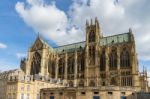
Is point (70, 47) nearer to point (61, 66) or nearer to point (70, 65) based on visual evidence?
point (61, 66)

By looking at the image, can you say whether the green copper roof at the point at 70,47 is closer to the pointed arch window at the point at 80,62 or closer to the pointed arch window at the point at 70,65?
the pointed arch window at the point at 70,65

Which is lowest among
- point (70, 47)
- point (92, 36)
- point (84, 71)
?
point (84, 71)

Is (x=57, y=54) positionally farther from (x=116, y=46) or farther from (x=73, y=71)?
(x=116, y=46)

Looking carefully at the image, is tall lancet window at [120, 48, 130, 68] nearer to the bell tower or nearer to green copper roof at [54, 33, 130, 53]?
green copper roof at [54, 33, 130, 53]

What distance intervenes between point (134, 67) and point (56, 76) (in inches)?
1395

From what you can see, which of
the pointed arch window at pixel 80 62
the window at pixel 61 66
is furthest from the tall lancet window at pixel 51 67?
the pointed arch window at pixel 80 62

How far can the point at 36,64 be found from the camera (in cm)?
11238

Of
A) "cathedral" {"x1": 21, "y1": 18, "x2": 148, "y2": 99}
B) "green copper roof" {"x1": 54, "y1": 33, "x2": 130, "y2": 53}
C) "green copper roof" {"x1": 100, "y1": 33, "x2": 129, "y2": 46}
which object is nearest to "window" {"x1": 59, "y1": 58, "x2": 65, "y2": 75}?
"cathedral" {"x1": 21, "y1": 18, "x2": 148, "y2": 99}

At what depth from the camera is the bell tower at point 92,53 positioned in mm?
96000

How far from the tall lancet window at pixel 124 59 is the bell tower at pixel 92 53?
978 centimetres

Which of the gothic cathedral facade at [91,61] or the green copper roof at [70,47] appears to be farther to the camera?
the green copper roof at [70,47]

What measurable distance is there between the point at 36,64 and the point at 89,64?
90.1ft

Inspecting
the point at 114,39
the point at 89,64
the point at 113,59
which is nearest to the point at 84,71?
the point at 89,64

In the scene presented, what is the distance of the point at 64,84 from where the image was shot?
98875 millimetres
